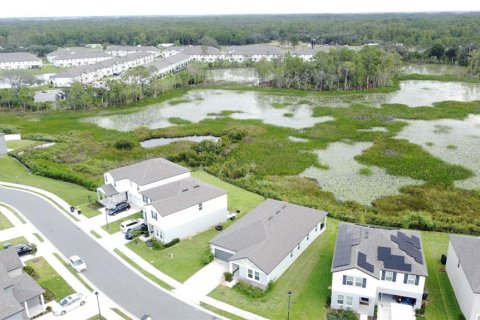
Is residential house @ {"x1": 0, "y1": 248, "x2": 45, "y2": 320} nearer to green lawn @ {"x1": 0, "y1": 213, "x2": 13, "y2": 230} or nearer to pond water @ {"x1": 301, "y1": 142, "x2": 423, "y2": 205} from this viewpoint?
green lawn @ {"x1": 0, "y1": 213, "x2": 13, "y2": 230}

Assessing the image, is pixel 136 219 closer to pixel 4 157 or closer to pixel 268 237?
pixel 268 237

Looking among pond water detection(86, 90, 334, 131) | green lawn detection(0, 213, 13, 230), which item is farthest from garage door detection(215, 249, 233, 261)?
pond water detection(86, 90, 334, 131)

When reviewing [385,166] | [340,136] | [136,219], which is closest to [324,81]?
[340,136]

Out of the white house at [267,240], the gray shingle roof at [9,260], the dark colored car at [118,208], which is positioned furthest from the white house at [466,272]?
the gray shingle roof at [9,260]

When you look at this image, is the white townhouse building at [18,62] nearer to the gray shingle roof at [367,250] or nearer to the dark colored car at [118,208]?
the dark colored car at [118,208]

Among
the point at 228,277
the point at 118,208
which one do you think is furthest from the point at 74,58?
the point at 228,277

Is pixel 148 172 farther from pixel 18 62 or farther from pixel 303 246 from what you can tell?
pixel 18 62
